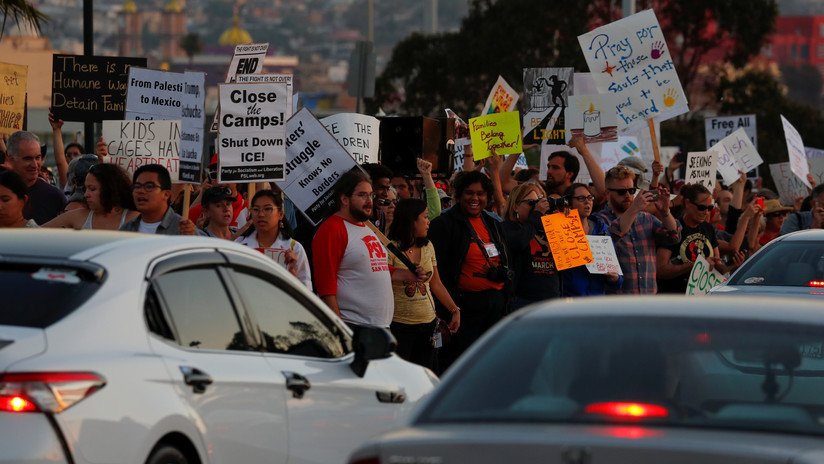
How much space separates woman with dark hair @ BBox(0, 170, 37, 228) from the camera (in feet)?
28.5

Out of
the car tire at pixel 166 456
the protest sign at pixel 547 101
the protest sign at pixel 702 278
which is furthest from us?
the protest sign at pixel 547 101

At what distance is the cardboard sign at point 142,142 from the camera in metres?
12.6

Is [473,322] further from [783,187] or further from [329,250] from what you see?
[783,187]

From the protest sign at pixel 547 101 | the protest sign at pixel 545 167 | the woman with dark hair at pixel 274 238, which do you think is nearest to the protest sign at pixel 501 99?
the protest sign at pixel 545 167

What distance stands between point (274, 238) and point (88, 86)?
559 centimetres

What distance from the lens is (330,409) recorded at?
662 centimetres

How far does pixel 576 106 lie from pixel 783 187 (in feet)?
30.2

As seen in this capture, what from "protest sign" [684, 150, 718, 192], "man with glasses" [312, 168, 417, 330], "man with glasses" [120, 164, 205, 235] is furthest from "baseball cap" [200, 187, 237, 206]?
"protest sign" [684, 150, 718, 192]

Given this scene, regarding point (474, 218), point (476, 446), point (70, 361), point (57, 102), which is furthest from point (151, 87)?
point (476, 446)

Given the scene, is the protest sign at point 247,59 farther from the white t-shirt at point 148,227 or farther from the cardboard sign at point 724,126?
the cardboard sign at point 724,126

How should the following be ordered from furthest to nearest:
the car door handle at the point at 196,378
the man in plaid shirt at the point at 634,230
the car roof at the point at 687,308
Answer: the man in plaid shirt at the point at 634,230 < the car door handle at the point at 196,378 < the car roof at the point at 687,308

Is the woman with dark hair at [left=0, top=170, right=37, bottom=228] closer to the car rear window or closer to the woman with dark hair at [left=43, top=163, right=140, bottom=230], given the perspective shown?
the woman with dark hair at [left=43, top=163, right=140, bottom=230]

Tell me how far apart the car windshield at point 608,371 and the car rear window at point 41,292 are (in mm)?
1273

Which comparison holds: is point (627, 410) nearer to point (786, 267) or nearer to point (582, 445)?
point (582, 445)
